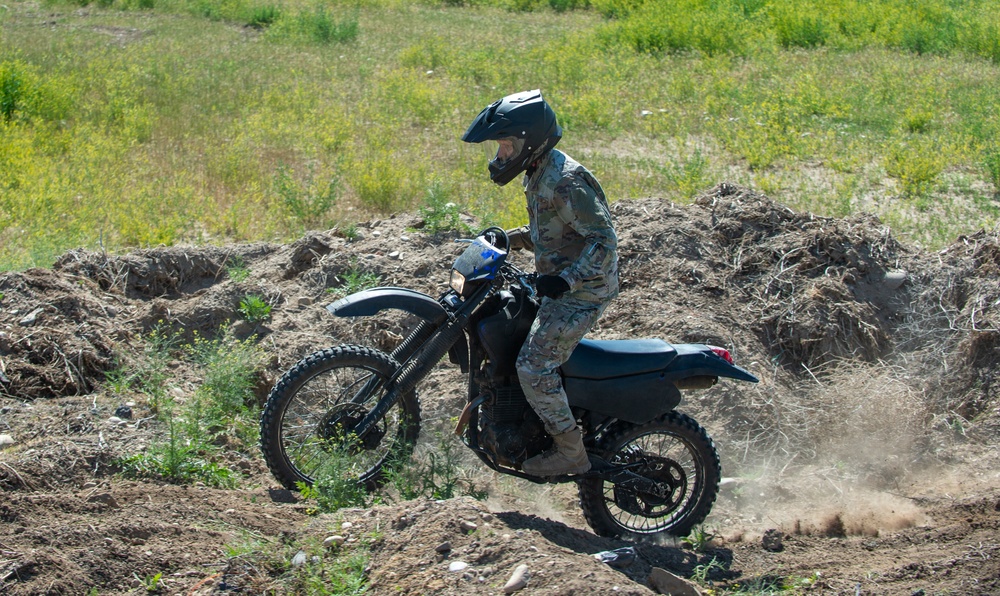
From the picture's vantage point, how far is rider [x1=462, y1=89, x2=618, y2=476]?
15.1ft

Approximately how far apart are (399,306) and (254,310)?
2485mm

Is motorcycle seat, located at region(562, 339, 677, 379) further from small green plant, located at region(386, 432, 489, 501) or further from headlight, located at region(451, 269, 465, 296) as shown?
small green plant, located at region(386, 432, 489, 501)

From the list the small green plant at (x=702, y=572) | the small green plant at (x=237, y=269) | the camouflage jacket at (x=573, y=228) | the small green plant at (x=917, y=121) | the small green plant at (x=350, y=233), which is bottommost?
the small green plant at (x=702, y=572)

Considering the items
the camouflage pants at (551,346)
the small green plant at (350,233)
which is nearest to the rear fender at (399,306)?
the camouflage pants at (551,346)

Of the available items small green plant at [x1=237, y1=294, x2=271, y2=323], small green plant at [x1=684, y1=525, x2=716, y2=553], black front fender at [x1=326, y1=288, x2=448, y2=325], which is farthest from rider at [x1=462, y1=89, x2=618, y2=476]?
small green plant at [x1=237, y1=294, x2=271, y2=323]

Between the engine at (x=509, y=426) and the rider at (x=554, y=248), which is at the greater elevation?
the rider at (x=554, y=248)

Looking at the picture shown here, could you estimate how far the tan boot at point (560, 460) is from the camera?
505 centimetres

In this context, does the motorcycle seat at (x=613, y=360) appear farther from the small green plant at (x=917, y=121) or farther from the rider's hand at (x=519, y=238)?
the small green plant at (x=917, y=121)

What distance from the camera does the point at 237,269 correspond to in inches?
309

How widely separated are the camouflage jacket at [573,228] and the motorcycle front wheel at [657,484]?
89 cm

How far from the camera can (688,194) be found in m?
10.7

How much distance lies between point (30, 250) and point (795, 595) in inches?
290

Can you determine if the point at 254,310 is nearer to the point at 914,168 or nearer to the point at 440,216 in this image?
the point at 440,216

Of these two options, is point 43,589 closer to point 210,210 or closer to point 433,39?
point 210,210
